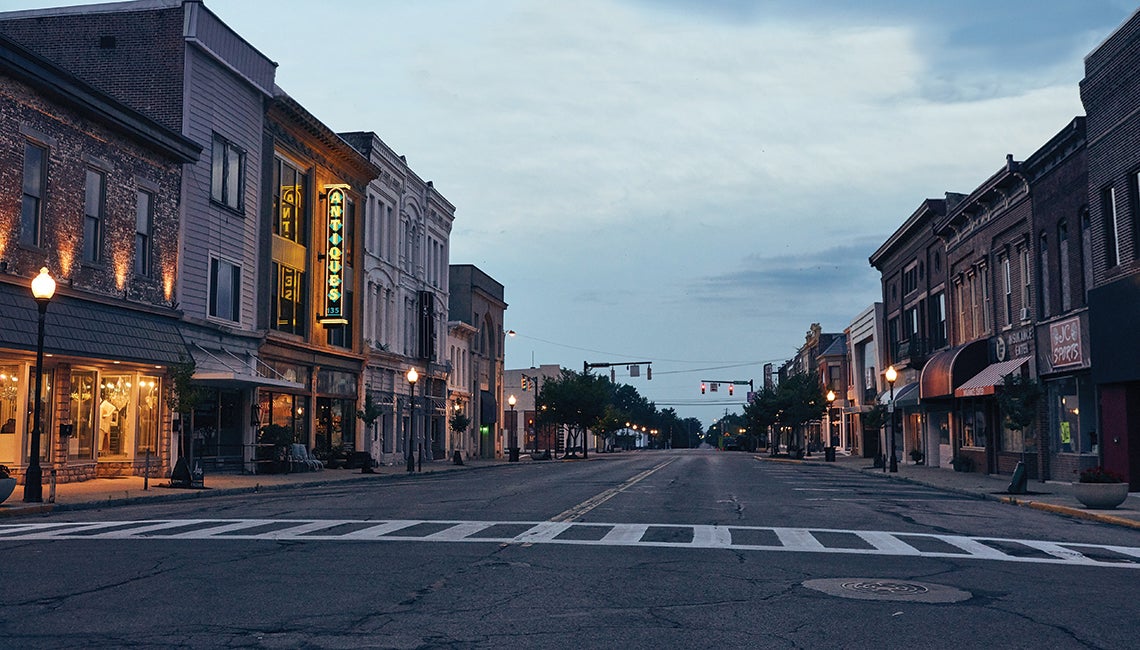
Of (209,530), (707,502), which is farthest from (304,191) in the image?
(209,530)

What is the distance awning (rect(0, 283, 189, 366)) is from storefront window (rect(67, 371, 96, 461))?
4.43 feet

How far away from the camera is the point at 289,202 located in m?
41.8

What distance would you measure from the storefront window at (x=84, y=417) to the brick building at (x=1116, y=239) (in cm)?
2668

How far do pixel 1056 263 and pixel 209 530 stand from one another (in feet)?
84.5

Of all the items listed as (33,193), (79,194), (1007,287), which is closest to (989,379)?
(1007,287)

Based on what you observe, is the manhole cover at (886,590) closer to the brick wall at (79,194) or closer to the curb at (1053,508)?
the curb at (1053,508)

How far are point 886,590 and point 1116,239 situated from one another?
809 inches

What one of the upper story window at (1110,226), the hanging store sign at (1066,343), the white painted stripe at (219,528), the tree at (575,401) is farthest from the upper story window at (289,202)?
the tree at (575,401)

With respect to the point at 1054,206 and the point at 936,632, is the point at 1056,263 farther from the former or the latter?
the point at 936,632

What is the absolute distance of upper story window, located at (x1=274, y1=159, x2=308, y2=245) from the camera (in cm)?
4062

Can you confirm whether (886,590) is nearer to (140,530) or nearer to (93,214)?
(140,530)

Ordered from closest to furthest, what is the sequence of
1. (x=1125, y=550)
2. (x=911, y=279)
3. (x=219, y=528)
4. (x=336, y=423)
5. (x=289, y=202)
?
(x=1125, y=550) < (x=219, y=528) < (x=289, y=202) < (x=336, y=423) < (x=911, y=279)

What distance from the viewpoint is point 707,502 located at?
21766mm

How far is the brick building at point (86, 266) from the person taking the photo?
973 inches
